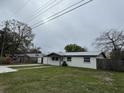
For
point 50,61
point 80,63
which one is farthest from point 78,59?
point 50,61

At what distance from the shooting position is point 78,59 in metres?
25.3


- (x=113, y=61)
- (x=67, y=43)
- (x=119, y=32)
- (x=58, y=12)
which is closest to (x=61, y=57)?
(x=113, y=61)

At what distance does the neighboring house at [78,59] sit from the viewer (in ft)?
75.1

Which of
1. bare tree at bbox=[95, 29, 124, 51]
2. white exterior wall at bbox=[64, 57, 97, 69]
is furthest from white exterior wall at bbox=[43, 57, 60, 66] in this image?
bare tree at bbox=[95, 29, 124, 51]

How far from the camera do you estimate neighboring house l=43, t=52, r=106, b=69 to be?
75.1 ft

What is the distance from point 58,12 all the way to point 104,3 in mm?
3355

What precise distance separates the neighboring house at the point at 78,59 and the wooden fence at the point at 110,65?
0.82 m

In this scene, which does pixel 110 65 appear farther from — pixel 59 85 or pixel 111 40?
pixel 59 85

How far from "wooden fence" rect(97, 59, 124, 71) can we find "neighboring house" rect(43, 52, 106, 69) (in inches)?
32.3

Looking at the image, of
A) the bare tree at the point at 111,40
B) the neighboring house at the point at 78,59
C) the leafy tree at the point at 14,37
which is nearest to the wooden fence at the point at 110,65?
the neighboring house at the point at 78,59

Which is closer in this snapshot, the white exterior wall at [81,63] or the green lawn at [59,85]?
the green lawn at [59,85]

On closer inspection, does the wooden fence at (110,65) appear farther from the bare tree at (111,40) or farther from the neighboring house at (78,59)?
the bare tree at (111,40)

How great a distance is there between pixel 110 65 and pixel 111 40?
8983 millimetres

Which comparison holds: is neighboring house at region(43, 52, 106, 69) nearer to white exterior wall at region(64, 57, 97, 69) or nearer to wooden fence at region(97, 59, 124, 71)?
white exterior wall at region(64, 57, 97, 69)
